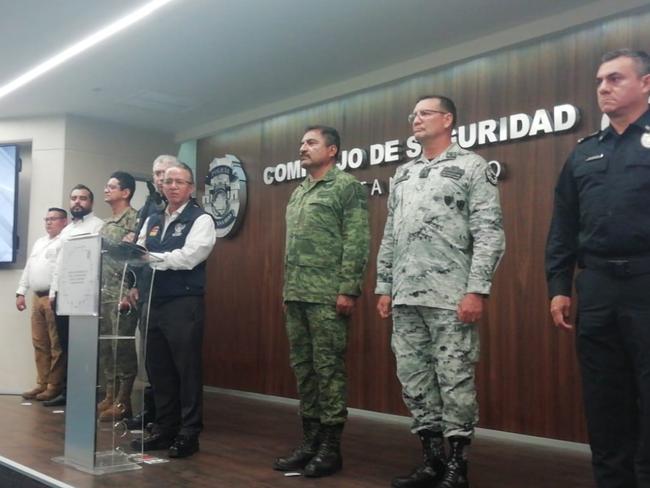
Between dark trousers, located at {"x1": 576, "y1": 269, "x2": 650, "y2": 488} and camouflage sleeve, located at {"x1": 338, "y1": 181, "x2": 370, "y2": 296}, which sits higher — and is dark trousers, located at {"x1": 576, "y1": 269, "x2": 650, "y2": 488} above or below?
below

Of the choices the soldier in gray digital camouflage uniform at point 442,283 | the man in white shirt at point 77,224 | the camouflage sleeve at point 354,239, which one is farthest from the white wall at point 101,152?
the soldier in gray digital camouflage uniform at point 442,283

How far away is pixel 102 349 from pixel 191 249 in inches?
23.2

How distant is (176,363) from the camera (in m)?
3.16

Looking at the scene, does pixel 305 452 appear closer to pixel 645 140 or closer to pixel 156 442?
pixel 156 442

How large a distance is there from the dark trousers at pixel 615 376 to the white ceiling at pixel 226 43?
6.83ft

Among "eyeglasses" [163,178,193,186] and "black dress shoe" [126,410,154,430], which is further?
"eyeglasses" [163,178,193,186]

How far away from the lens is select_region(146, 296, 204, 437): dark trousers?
312cm

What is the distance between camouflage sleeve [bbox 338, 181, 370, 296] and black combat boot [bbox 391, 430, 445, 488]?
0.65 metres

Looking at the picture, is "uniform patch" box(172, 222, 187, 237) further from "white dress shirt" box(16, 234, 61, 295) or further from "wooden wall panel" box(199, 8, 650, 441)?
"white dress shirt" box(16, 234, 61, 295)

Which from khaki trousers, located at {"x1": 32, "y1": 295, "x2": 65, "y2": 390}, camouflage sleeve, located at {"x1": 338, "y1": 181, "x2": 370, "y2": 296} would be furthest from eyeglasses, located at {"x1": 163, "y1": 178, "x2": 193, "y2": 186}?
khaki trousers, located at {"x1": 32, "y1": 295, "x2": 65, "y2": 390}

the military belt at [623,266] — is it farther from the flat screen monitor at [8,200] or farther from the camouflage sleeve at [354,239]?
the flat screen monitor at [8,200]

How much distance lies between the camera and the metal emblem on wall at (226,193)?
5.79 meters

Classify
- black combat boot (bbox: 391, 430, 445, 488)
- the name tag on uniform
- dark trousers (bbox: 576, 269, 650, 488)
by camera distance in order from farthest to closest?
black combat boot (bbox: 391, 430, 445, 488) < the name tag on uniform < dark trousers (bbox: 576, 269, 650, 488)

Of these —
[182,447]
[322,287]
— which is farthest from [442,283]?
[182,447]
